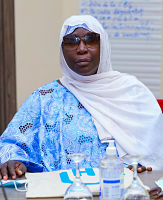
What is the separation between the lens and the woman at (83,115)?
1.96m

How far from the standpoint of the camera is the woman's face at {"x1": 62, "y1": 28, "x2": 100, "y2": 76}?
2160 mm

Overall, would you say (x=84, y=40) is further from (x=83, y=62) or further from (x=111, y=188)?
(x=111, y=188)

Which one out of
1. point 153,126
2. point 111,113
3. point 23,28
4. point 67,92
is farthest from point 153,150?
point 23,28

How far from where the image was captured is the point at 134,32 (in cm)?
397

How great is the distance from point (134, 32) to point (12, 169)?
8.62 feet

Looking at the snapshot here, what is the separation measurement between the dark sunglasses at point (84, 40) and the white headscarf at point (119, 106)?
3 centimetres

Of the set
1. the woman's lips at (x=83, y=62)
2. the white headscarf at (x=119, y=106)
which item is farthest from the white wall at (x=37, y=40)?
the woman's lips at (x=83, y=62)

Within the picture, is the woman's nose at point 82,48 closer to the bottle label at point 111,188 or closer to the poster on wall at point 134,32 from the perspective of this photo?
the bottle label at point 111,188

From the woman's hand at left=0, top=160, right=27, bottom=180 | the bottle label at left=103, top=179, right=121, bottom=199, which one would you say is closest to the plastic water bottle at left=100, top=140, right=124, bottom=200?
the bottle label at left=103, top=179, right=121, bottom=199

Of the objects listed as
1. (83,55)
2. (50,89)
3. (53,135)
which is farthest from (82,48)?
(53,135)

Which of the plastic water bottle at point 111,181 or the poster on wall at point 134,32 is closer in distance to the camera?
the plastic water bottle at point 111,181

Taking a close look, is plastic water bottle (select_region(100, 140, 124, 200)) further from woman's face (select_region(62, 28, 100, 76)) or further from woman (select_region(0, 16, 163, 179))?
woman's face (select_region(62, 28, 100, 76))

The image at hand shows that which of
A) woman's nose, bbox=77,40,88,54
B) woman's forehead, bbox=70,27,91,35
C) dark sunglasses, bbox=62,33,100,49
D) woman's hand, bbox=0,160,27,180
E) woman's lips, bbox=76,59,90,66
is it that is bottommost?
woman's hand, bbox=0,160,27,180

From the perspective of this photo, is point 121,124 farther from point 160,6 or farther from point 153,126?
point 160,6
